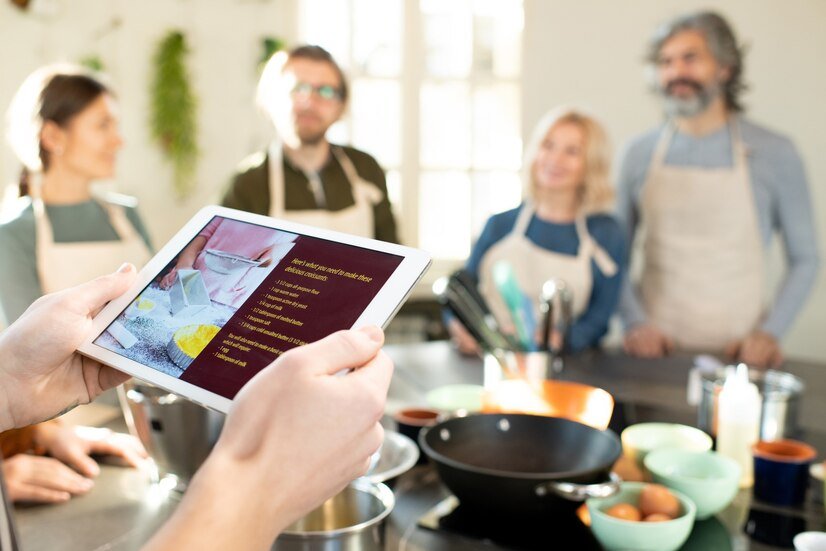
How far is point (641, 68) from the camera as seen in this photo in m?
3.59

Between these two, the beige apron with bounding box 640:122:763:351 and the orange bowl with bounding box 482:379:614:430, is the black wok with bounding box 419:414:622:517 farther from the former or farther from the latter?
the beige apron with bounding box 640:122:763:351

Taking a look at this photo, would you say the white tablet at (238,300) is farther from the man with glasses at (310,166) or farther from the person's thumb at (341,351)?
the man with glasses at (310,166)

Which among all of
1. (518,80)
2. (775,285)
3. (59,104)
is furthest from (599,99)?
(59,104)

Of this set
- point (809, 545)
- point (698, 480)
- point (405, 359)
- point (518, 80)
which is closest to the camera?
point (809, 545)

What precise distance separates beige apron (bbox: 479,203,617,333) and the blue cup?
1209 mm

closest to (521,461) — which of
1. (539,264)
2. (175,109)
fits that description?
(539,264)

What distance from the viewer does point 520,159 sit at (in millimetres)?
3775

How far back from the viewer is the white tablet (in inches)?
27.6

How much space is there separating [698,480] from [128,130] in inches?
121

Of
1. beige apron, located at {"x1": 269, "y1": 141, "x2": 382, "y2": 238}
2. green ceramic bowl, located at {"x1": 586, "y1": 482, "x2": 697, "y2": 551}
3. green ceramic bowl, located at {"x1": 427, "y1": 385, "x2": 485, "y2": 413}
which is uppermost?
beige apron, located at {"x1": 269, "y1": 141, "x2": 382, "y2": 238}

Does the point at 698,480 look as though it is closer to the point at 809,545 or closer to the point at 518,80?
the point at 809,545

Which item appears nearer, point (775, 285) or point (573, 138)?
point (573, 138)

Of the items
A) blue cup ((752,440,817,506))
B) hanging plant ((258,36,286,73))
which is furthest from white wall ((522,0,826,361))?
blue cup ((752,440,817,506))

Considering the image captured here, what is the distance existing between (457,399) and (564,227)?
1125mm
